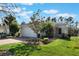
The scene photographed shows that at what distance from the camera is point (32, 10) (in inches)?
259

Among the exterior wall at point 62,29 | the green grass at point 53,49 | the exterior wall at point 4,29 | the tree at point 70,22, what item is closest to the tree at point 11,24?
the exterior wall at point 4,29

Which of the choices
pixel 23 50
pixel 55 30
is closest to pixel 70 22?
pixel 55 30

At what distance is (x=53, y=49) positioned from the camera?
6.59m

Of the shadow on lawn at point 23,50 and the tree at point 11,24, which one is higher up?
the tree at point 11,24

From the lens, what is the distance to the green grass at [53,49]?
658cm

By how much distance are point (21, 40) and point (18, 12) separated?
1.55 ft

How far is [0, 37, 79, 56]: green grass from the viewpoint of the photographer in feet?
21.6

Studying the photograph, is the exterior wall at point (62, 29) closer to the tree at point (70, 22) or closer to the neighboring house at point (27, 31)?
the tree at point (70, 22)

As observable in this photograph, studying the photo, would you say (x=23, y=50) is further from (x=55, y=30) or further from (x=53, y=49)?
(x=55, y=30)

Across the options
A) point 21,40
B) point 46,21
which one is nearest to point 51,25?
point 46,21

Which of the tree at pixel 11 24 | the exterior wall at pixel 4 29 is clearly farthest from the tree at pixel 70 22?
the exterior wall at pixel 4 29

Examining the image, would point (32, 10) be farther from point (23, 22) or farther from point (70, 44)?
point (70, 44)

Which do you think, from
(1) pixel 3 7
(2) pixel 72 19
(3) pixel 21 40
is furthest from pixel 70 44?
(1) pixel 3 7

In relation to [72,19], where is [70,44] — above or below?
below
